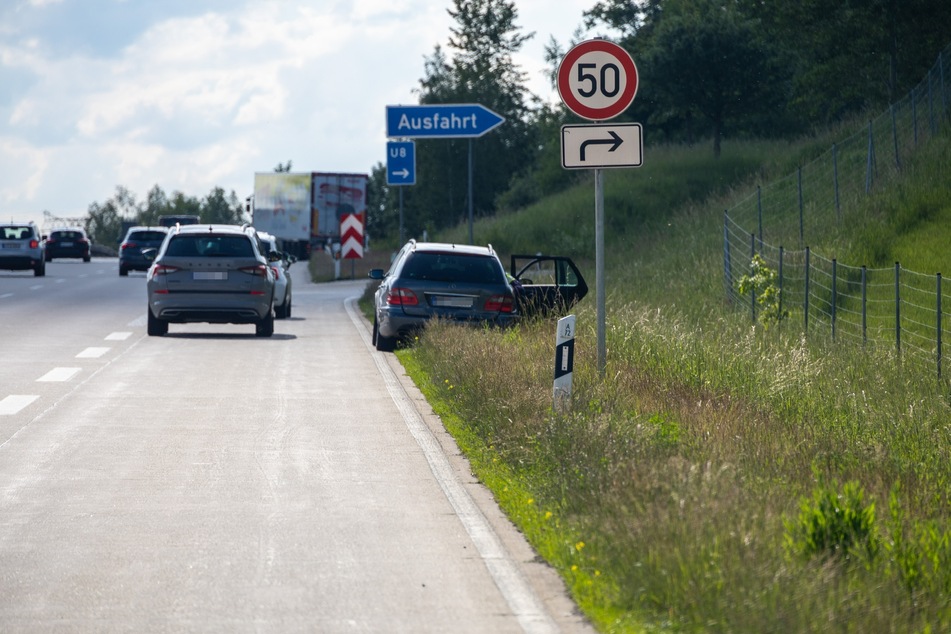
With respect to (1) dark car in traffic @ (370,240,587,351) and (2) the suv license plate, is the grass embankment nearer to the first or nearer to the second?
(1) dark car in traffic @ (370,240,587,351)

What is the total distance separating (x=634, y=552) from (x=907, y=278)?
18712 millimetres

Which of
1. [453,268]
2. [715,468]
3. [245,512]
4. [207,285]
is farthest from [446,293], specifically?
[715,468]

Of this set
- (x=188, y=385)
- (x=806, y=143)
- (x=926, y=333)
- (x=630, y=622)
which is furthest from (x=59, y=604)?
(x=806, y=143)

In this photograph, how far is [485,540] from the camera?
8188 millimetres

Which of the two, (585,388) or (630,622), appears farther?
(585,388)

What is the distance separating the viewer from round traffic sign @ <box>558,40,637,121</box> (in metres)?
12.5

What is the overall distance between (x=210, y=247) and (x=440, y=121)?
6.86m

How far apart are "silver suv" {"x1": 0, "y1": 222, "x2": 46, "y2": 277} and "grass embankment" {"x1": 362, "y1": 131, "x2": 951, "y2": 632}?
3142 cm

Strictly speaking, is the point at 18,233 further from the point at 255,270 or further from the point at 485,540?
the point at 485,540

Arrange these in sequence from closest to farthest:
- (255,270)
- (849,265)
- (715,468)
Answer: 1. (715,468)
2. (255,270)
3. (849,265)

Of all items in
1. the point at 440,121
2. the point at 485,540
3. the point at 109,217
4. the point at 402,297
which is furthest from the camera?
the point at 109,217

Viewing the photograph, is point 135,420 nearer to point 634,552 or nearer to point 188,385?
point 188,385

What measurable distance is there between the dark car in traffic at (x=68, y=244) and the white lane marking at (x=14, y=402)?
183ft

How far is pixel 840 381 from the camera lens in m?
14.3
